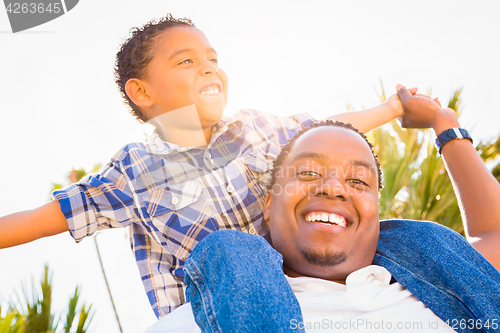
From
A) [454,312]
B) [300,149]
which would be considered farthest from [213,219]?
[454,312]

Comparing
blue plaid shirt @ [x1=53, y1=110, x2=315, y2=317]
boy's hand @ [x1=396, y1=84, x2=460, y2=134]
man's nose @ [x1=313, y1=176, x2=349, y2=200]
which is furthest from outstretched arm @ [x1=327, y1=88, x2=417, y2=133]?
man's nose @ [x1=313, y1=176, x2=349, y2=200]

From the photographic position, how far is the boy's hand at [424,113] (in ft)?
7.54

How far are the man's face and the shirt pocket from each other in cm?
41

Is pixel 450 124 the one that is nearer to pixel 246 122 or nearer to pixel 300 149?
pixel 300 149

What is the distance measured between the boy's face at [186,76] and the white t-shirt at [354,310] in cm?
115

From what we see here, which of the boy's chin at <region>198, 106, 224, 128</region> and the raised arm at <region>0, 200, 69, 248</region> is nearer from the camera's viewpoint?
the raised arm at <region>0, 200, 69, 248</region>

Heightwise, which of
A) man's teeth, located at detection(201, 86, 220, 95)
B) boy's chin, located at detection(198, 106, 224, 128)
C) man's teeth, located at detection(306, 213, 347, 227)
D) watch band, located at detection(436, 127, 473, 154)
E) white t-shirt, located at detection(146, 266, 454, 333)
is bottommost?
white t-shirt, located at detection(146, 266, 454, 333)

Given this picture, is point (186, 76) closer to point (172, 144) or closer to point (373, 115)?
point (172, 144)

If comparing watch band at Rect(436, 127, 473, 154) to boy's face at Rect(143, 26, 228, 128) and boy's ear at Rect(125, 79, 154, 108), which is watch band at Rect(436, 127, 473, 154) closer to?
boy's face at Rect(143, 26, 228, 128)

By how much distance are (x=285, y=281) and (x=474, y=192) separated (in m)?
1.26

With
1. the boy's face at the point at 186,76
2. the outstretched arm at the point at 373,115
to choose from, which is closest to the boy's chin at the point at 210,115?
the boy's face at the point at 186,76

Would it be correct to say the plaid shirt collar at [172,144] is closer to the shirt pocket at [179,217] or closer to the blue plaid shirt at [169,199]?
the blue plaid shirt at [169,199]

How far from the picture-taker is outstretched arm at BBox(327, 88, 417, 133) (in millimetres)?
2480

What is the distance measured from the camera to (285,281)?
1316 mm
